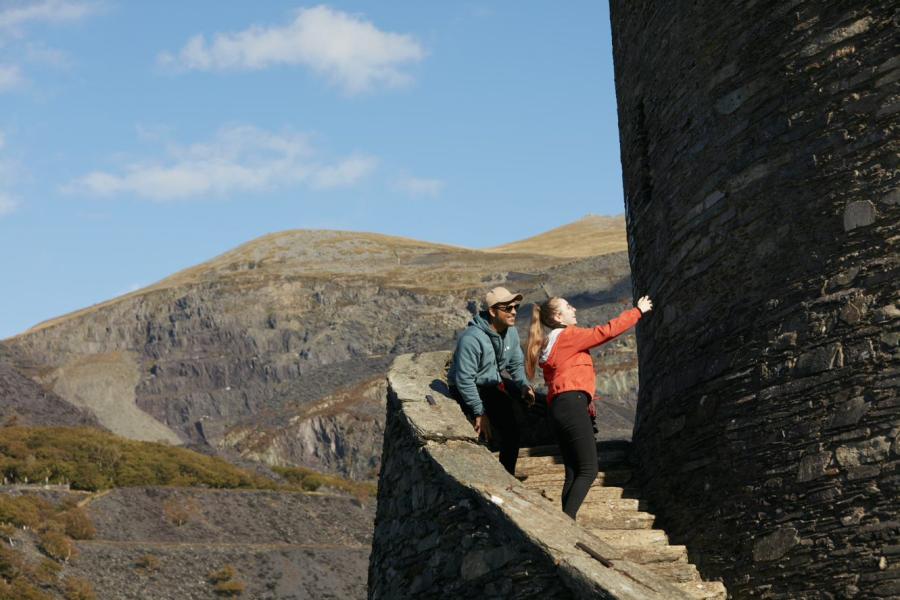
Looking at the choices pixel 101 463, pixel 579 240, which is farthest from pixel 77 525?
pixel 579 240

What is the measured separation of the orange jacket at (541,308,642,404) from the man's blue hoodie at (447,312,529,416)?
19.2 inches

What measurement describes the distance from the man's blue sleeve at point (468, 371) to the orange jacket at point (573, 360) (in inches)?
19.8

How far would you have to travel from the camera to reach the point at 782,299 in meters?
7.27

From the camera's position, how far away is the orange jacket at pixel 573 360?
311 inches

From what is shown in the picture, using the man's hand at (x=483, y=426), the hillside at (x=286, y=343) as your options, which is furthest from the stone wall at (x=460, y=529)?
the hillside at (x=286, y=343)

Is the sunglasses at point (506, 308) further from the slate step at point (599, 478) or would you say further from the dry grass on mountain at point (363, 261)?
the dry grass on mountain at point (363, 261)

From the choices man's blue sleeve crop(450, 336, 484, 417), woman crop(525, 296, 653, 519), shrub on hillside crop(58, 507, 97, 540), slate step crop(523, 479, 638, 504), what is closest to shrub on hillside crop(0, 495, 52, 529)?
shrub on hillside crop(58, 507, 97, 540)

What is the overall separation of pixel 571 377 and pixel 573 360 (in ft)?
0.40

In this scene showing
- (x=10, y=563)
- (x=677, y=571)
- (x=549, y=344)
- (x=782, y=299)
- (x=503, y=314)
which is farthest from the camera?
(x=10, y=563)

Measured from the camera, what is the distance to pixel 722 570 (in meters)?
7.43

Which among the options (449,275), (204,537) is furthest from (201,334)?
(204,537)

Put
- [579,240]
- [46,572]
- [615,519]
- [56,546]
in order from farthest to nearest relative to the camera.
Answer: [579,240] → [56,546] → [46,572] → [615,519]

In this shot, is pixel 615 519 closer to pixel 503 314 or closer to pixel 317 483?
pixel 503 314

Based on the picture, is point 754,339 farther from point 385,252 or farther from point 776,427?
point 385,252
